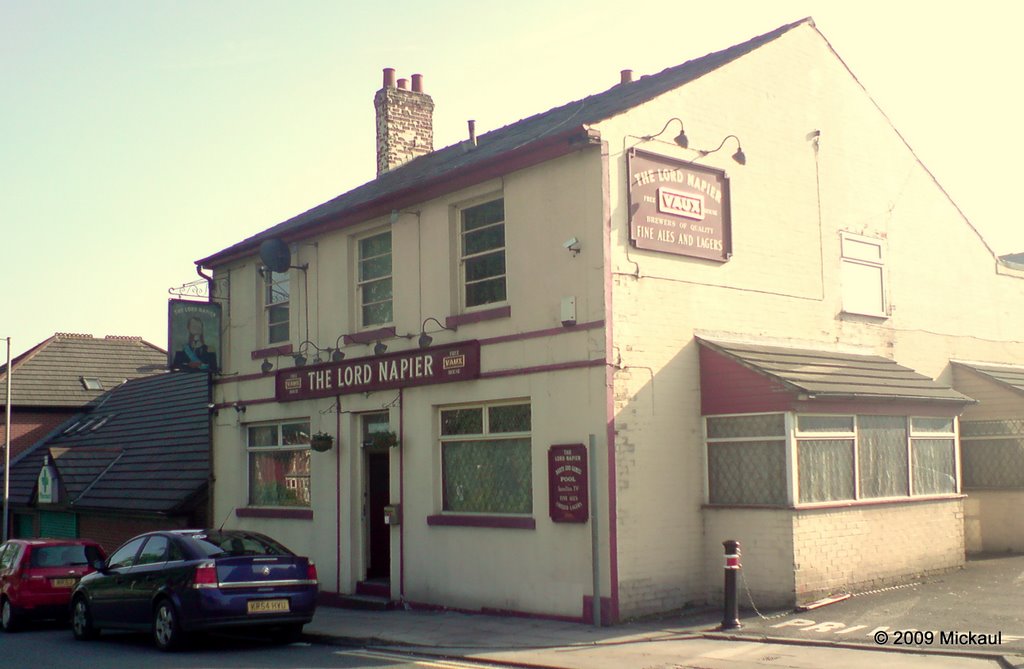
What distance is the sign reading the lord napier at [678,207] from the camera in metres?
14.4

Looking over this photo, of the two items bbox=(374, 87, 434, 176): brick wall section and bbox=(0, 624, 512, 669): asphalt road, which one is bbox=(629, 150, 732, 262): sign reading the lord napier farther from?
bbox=(374, 87, 434, 176): brick wall section

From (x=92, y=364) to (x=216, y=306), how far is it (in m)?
19.4

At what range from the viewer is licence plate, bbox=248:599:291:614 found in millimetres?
13039

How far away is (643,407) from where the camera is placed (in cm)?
1419

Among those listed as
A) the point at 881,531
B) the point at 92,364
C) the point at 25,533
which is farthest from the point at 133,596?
the point at 92,364

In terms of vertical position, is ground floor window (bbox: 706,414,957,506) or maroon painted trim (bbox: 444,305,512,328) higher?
maroon painted trim (bbox: 444,305,512,328)

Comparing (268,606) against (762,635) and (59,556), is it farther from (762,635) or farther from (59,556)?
(59,556)

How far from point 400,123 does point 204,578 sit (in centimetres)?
1412

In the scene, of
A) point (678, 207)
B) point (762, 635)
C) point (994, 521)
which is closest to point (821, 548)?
point (762, 635)

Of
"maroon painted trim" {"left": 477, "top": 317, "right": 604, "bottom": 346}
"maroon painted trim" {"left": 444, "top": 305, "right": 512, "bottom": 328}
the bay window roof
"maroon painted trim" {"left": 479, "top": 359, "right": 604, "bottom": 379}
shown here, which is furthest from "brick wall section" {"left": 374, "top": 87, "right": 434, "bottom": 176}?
the bay window roof

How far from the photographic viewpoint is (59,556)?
18.0 m

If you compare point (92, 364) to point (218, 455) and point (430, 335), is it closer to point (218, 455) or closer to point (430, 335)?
point (218, 455)

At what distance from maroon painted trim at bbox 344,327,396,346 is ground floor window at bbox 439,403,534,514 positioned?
1791mm

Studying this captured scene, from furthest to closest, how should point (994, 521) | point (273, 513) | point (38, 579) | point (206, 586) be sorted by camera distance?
point (273, 513)
point (994, 521)
point (38, 579)
point (206, 586)
